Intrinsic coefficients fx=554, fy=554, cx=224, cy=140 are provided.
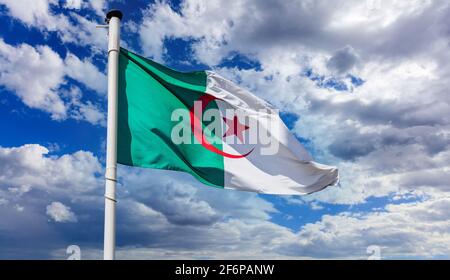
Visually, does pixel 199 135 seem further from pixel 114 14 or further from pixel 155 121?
pixel 114 14

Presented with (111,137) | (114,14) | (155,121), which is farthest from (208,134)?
(114,14)

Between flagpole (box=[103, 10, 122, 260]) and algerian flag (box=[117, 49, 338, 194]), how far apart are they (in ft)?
2.15

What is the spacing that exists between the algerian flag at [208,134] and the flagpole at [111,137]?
2.15 ft

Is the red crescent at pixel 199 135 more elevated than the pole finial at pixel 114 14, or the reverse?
the pole finial at pixel 114 14

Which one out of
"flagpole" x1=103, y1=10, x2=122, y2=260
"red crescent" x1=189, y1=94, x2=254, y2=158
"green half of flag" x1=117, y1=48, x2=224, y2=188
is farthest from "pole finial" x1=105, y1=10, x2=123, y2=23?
"red crescent" x1=189, y1=94, x2=254, y2=158

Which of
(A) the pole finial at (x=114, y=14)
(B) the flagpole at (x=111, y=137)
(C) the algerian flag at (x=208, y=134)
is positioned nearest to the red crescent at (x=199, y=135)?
(C) the algerian flag at (x=208, y=134)

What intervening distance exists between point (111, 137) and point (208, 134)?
120 inches

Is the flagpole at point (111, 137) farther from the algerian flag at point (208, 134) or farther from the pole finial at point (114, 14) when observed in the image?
the algerian flag at point (208, 134)

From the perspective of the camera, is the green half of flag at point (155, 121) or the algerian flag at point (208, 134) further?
the algerian flag at point (208, 134)

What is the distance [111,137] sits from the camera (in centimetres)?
1245

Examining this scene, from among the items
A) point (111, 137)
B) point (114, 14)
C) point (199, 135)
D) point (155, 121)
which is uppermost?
point (114, 14)

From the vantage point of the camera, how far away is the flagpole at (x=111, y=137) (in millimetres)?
11961

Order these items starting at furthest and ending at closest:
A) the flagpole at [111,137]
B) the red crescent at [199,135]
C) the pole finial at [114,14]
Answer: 1. the red crescent at [199,135]
2. the pole finial at [114,14]
3. the flagpole at [111,137]
